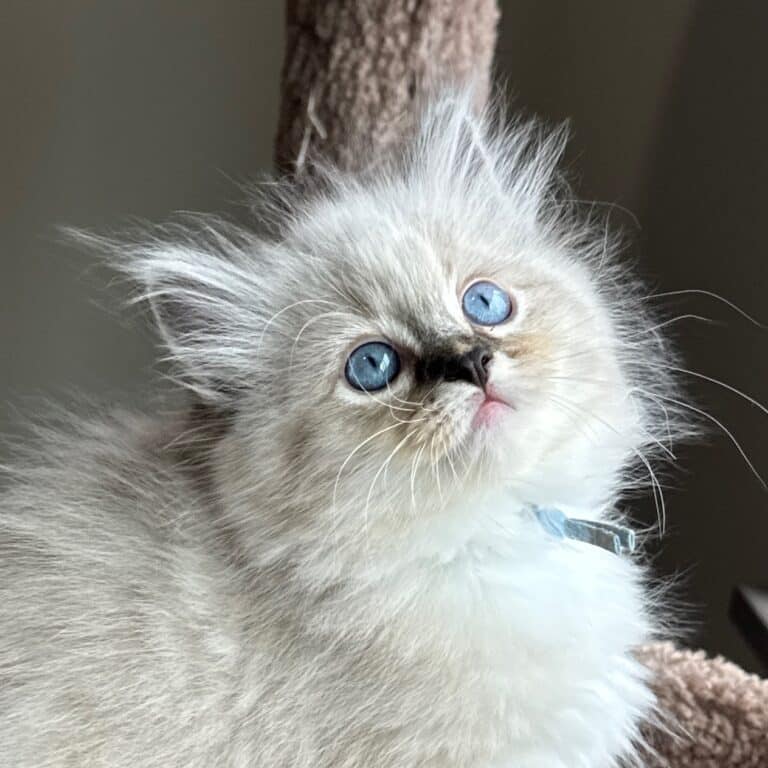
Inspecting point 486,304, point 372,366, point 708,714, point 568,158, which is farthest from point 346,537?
point 568,158

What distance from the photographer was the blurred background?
1.60m

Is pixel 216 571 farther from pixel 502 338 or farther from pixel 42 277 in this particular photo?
pixel 42 277

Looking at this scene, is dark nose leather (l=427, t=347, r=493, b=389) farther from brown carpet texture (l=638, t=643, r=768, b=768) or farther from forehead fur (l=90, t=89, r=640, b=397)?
brown carpet texture (l=638, t=643, r=768, b=768)

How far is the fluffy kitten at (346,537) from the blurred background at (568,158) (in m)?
0.53

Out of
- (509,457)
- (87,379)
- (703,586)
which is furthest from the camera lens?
(87,379)

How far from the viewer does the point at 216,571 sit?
1.00m

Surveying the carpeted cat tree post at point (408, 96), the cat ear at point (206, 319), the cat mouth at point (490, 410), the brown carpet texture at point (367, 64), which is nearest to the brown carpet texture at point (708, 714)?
the carpeted cat tree post at point (408, 96)

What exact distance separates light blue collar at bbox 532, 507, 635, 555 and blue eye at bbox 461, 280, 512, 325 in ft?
0.63

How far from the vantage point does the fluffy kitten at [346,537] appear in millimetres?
936

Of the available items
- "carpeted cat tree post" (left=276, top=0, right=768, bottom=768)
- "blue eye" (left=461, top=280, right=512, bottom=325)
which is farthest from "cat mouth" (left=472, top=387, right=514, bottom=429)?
"carpeted cat tree post" (left=276, top=0, right=768, bottom=768)

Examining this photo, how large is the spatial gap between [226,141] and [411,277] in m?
0.90

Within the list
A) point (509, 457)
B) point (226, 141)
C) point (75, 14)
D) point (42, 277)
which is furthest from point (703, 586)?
point (75, 14)

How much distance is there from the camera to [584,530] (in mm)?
1030

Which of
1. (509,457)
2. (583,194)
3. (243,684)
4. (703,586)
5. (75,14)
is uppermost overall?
(583,194)
